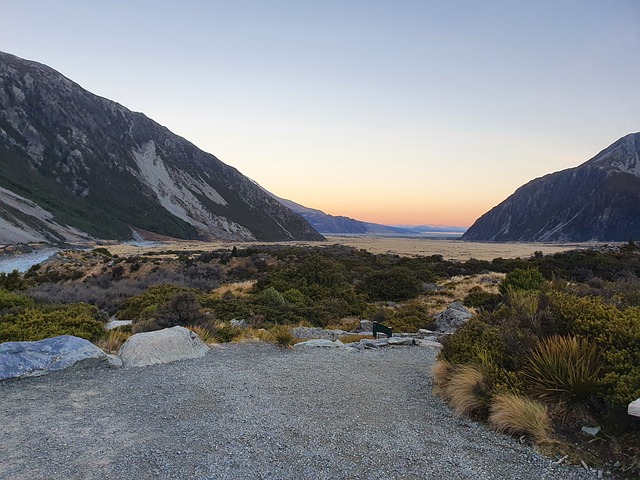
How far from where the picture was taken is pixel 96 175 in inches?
5310

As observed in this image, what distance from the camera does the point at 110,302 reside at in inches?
796

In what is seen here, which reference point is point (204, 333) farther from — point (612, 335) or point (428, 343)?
point (612, 335)

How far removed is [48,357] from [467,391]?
7628 mm

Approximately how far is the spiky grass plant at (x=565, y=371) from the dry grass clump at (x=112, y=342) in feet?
28.9

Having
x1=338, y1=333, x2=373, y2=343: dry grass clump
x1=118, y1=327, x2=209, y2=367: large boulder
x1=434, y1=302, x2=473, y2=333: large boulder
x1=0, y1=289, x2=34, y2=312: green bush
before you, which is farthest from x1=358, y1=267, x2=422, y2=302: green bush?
x1=0, y1=289, x2=34, y2=312: green bush

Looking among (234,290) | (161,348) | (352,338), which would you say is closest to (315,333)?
(352,338)

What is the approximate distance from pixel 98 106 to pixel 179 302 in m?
170

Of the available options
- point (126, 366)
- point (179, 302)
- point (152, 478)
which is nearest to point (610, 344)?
point (152, 478)

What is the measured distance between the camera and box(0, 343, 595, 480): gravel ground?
4.70m

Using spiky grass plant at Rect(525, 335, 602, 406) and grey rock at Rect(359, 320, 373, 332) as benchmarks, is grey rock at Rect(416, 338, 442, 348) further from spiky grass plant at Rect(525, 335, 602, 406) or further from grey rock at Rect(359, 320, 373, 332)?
spiky grass plant at Rect(525, 335, 602, 406)

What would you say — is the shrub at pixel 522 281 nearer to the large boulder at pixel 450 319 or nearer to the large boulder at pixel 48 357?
the large boulder at pixel 450 319

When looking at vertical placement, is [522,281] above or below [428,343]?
above

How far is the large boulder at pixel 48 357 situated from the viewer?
795 cm

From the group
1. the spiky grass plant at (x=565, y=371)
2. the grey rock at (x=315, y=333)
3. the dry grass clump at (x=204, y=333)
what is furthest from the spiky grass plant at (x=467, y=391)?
the grey rock at (x=315, y=333)
